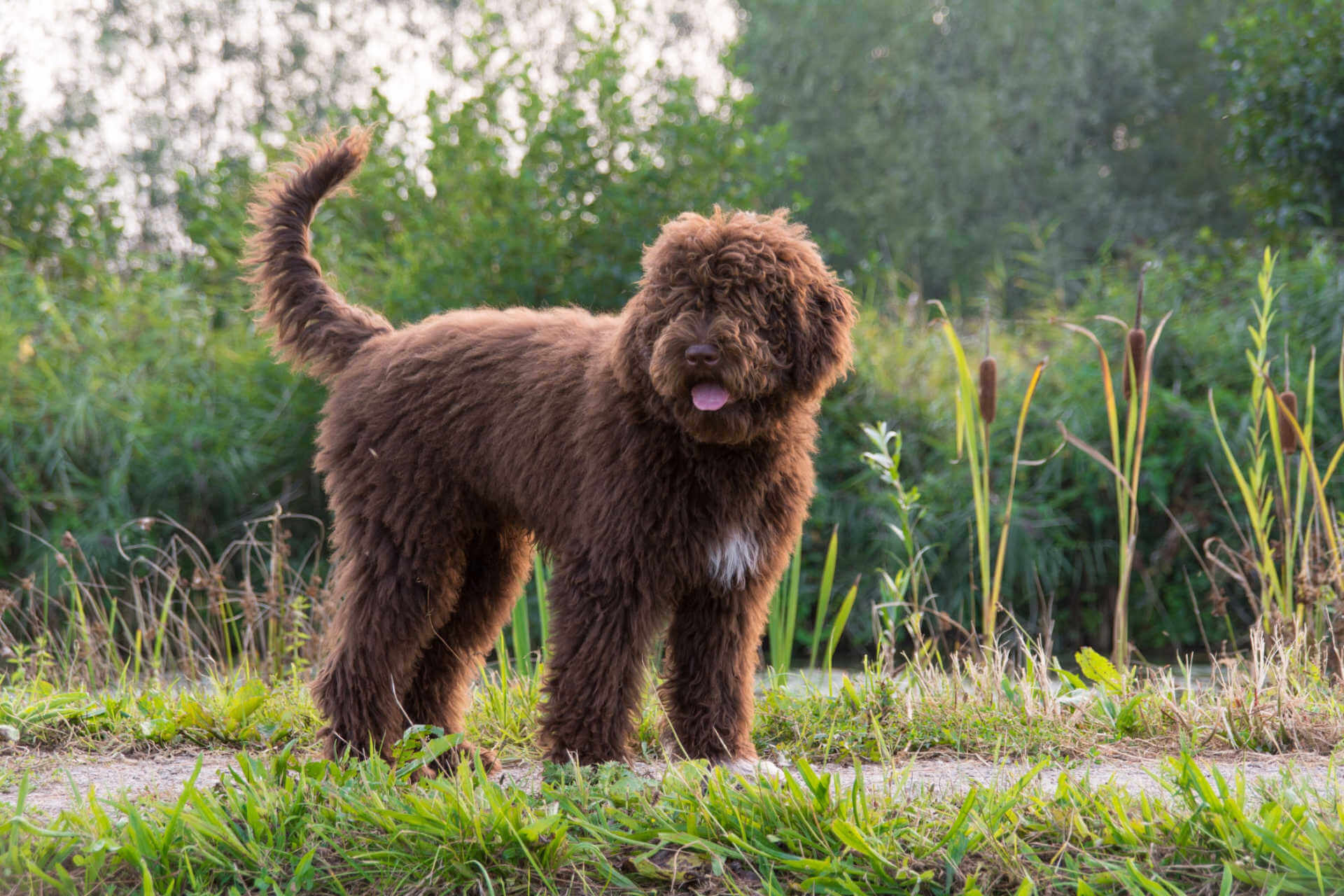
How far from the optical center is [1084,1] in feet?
80.9

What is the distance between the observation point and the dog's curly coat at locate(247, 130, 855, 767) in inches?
147

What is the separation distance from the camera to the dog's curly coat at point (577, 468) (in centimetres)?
373

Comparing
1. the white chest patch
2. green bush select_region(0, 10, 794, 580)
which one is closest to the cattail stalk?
the white chest patch

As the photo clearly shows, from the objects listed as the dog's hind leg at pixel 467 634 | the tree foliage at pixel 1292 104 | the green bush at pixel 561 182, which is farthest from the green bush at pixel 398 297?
the dog's hind leg at pixel 467 634

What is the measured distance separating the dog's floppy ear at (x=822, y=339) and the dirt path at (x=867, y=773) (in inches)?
47.2

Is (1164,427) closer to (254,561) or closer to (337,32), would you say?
(254,561)

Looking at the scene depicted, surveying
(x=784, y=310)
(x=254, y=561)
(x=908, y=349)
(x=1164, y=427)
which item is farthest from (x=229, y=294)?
(x=784, y=310)

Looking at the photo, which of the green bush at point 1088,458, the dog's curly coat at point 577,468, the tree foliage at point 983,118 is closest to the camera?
the dog's curly coat at point 577,468

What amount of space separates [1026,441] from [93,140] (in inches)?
595

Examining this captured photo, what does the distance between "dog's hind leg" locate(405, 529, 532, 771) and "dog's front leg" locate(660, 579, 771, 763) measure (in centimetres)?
80

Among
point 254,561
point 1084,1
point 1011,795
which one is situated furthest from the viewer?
point 1084,1

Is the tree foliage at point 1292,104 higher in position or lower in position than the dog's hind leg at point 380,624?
higher

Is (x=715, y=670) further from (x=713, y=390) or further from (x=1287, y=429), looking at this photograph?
(x=1287, y=429)

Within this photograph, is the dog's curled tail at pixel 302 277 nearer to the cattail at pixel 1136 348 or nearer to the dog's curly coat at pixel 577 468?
the dog's curly coat at pixel 577 468
